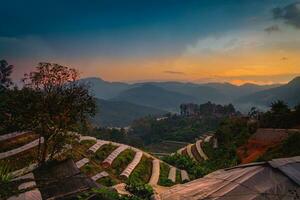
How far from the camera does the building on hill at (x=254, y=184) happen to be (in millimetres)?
12234

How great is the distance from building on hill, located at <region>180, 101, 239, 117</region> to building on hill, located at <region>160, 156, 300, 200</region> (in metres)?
113

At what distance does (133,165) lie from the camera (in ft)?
113

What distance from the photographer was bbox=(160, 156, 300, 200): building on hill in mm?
12234

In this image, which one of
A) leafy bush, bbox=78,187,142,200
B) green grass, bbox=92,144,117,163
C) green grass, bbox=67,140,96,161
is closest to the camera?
leafy bush, bbox=78,187,142,200

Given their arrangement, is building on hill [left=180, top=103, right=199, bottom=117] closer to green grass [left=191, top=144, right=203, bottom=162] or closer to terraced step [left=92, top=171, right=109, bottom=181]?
green grass [left=191, top=144, right=203, bottom=162]

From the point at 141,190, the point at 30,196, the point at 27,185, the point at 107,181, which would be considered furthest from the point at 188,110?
the point at 30,196

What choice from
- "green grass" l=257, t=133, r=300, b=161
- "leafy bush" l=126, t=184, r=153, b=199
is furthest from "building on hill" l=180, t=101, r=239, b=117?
"leafy bush" l=126, t=184, r=153, b=199

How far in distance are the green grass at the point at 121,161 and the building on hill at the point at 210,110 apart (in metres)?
92.1

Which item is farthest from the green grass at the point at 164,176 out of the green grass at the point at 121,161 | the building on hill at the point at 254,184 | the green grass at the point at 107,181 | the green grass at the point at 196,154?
the building on hill at the point at 254,184

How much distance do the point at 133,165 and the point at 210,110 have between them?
106 meters

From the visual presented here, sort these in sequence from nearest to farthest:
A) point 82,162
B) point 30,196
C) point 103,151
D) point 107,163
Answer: point 30,196
point 82,162
point 107,163
point 103,151

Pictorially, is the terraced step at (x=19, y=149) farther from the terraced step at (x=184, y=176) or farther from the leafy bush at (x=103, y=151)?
the terraced step at (x=184, y=176)

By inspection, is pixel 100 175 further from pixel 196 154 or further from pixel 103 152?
pixel 196 154

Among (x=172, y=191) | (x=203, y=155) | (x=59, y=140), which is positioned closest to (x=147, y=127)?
(x=203, y=155)
